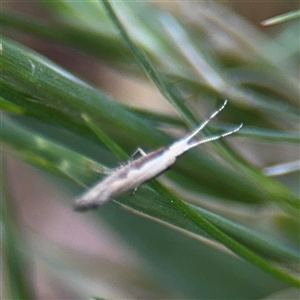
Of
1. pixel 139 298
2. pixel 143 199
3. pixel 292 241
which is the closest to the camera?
pixel 143 199

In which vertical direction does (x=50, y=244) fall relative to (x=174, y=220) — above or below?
above

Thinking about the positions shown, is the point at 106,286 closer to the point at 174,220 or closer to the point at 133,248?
the point at 133,248

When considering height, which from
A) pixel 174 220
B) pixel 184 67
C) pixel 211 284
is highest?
pixel 184 67

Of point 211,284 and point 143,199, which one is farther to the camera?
point 211,284

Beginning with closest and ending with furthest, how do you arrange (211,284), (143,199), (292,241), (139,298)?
(143,199) → (292,241) → (211,284) → (139,298)

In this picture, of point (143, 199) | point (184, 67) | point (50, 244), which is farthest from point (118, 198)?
point (50, 244)

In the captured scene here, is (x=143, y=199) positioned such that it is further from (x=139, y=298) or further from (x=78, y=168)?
(x=139, y=298)
